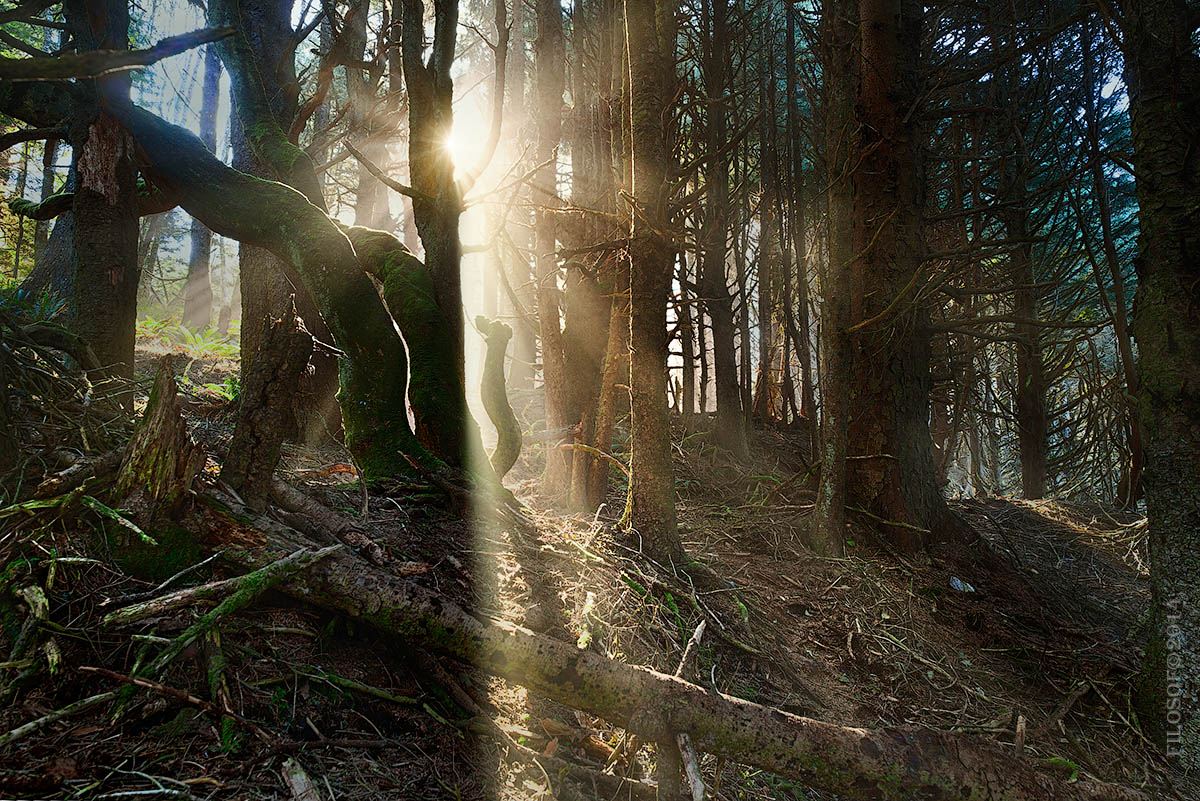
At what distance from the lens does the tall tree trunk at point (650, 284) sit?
352 centimetres

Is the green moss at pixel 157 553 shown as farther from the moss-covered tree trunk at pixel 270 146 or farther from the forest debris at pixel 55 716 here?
the moss-covered tree trunk at pixel 270 146

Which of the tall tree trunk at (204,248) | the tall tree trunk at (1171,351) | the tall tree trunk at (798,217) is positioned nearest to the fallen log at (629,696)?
the tall tree trunk at (1171,351)

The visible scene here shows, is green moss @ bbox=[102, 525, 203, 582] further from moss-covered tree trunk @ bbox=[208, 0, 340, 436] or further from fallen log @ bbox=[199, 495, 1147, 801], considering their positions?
moss-covered tree trunk @ bbox=[208, 0, 340, 436]

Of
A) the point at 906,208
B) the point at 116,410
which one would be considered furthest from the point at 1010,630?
the point at 116,410

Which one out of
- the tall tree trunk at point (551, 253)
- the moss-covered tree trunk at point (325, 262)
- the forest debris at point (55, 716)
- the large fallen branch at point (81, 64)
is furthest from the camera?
the tall tree trunk at point (551, 253)

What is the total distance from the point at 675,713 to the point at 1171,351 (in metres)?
3.39

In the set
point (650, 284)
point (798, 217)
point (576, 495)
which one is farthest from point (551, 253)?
point (798, 217)

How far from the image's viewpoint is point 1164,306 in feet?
9.52

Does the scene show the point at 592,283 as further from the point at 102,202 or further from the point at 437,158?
the point at 102,202

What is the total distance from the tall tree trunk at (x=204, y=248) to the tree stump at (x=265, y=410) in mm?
15852

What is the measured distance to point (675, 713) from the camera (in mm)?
1895

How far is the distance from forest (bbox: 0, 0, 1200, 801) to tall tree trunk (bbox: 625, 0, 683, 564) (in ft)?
0.09

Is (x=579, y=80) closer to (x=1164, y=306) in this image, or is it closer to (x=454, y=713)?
(x=1164, y=306)

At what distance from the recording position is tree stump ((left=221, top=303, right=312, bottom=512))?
219 cm
